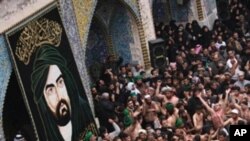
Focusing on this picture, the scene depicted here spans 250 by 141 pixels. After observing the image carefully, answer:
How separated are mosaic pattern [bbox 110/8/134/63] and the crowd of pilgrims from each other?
633 mm

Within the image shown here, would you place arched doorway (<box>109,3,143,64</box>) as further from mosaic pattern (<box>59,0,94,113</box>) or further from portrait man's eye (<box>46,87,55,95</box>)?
portrait man's eye (<box>46,87,55,95</box>)

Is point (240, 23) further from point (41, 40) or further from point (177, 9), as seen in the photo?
point (41, 40)

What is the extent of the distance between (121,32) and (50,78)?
5.13m

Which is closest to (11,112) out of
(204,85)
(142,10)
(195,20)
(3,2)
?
(3,2)

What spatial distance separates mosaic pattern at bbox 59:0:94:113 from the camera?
1731cm

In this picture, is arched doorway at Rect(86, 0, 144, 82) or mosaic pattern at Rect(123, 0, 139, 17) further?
arched doorway at Rect(86, 0, 144, 82)

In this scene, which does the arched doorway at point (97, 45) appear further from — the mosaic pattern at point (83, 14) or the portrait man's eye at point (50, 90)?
the portrait man's eye at point (50, 90)

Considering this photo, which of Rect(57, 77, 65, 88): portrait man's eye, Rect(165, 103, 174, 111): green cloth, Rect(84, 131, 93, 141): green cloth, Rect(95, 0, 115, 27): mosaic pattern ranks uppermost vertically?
Rect(95, 0, 115, 27): mosaic pattern

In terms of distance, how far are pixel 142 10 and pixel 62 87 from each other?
5087 mm

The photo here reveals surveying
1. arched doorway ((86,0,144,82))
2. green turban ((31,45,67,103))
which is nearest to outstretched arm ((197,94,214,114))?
green turban ((31,45,67,103))

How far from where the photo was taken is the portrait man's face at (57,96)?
16031mm

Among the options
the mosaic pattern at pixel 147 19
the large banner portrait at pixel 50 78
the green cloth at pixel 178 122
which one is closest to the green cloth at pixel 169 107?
the green cloth at pixel 178 122

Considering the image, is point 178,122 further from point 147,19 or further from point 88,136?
point 147,19

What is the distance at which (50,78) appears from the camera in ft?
52.9
